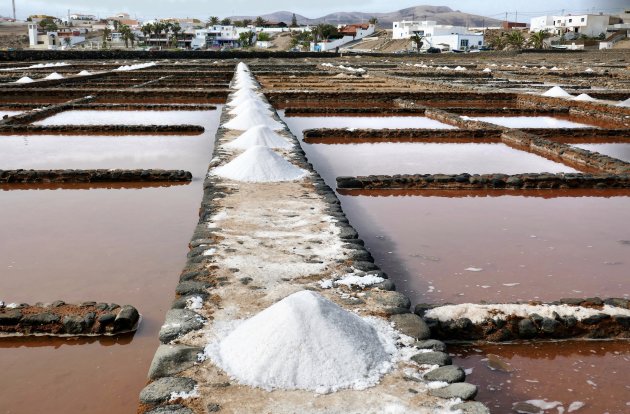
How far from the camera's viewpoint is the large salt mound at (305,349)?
273cm

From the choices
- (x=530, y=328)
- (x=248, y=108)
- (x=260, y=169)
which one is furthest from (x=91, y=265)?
(x=248, y=108)

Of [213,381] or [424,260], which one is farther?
[424,260]

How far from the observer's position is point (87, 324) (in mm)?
3400

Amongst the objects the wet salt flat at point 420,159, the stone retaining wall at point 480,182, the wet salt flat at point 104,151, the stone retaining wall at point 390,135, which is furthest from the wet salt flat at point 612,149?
the wet salt flat at point 104,151

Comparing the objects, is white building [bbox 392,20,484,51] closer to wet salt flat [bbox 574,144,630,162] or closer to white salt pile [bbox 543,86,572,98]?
white salt pile [bbox 543,86,572,98]

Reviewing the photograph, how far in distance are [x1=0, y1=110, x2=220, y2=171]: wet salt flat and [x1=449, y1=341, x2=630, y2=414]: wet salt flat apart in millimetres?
4965

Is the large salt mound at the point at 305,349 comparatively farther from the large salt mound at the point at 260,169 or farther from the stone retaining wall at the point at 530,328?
the large salt mound at the point at 260,169

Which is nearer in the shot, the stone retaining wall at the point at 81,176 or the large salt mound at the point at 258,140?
the stone retaining wall at the point at 81,176

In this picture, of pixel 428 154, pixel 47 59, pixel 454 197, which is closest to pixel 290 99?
pixel 428 154

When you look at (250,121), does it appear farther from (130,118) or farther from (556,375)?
(556,375)

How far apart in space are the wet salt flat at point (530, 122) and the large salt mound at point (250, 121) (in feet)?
16.1

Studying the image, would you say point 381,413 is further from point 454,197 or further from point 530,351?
point 454,197

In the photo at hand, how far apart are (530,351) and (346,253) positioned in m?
1.36

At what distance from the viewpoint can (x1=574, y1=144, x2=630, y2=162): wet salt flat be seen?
371 inches
